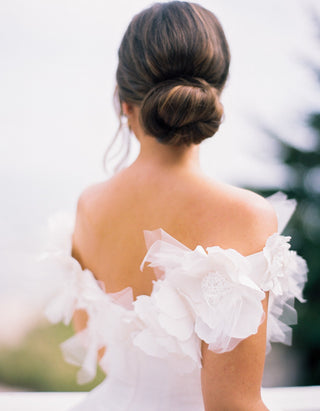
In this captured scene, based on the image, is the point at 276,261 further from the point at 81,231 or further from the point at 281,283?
the point at 81,231

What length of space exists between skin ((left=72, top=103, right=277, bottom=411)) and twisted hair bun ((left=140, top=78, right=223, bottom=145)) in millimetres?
42

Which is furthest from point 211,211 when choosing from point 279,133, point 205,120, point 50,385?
point 50,385

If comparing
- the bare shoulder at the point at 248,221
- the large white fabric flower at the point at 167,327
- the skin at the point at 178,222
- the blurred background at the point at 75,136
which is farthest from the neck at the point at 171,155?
the blurred background at the point at 75,136

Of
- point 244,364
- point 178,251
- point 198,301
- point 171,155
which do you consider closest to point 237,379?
point 244,364

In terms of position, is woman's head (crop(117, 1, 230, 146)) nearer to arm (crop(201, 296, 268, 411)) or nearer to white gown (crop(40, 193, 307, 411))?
white gown (crop(40, 193, 307, 411))

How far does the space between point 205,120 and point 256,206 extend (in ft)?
0.70

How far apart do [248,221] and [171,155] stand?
23 cm

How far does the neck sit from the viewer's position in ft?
3.10

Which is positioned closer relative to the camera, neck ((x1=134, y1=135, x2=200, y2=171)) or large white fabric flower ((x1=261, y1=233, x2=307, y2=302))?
large white fabric flower ((x1=261, y1=233, x2=307, y2=302))

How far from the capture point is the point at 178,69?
90 cm

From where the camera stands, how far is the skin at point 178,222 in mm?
825

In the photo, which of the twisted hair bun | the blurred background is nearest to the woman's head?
the twisted hair bun

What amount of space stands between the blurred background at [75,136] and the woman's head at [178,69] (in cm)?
369

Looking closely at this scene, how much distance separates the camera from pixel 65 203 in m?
5.50
